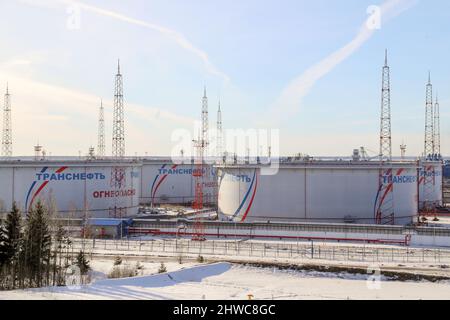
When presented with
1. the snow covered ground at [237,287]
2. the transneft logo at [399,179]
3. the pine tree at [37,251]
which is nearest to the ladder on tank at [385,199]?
the transneft logo at [399,179]

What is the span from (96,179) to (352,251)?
76.1 feet

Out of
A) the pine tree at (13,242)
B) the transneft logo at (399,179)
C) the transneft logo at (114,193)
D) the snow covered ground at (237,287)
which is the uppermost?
the transneft logo at (399,179)

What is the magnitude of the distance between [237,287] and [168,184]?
4370 cm

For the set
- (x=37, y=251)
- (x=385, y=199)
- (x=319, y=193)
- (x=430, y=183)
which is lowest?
(x=37, y=251)

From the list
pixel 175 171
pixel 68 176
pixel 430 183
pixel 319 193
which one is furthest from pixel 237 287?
pixel 430 183

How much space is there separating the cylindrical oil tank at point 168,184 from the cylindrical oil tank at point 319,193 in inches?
934

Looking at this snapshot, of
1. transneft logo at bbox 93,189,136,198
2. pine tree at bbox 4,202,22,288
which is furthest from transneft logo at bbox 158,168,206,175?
pine tree at bbox 4,202,22,288

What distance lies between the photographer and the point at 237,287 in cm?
2316

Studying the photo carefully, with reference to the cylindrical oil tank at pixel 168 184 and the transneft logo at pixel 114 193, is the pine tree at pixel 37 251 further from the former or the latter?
the cylindrical oil tank at pixel 168 184

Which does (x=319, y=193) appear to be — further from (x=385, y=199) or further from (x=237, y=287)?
(x=237, y=287)

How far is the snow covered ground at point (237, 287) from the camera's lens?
797 inches

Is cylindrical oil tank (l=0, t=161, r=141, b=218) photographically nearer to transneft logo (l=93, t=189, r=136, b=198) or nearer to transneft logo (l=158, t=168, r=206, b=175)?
transneft logo (l=93, t=189, r=136, b=198)

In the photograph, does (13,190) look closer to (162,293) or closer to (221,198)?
(221,198)

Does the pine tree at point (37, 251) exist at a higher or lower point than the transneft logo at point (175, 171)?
lower
